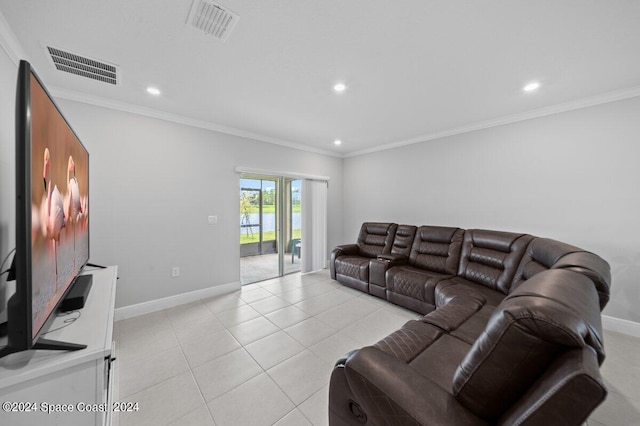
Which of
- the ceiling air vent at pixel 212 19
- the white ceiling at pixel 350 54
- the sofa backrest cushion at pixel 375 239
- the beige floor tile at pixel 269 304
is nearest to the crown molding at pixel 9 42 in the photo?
the white ceiling at pixel 350 54

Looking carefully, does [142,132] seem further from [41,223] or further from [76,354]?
[76,354]

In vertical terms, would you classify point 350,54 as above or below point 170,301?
above

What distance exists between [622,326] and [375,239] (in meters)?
2.98

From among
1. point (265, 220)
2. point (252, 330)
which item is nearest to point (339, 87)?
point (252, 330)

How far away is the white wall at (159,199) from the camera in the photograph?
8.86ft

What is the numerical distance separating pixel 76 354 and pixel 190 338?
157cm

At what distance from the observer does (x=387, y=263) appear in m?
3.40

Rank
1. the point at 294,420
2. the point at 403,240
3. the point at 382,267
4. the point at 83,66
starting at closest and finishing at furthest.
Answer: the point at 294,420 → the point at 83,66 → the point at 382,267 → the point at 403,240

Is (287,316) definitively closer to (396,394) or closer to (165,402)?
(165,402)

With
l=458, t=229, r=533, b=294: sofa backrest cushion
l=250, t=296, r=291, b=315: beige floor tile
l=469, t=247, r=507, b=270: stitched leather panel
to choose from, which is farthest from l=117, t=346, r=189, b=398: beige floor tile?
l=469, t=247, r=507, b=270: stitched leather panel

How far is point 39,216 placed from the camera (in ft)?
3.19

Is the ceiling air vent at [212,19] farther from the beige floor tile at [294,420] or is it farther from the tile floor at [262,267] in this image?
the tile floor at [262,267]

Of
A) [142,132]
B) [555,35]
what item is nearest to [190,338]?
[142,132]

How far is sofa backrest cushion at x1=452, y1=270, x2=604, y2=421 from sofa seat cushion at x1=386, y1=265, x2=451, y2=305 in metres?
2.01
